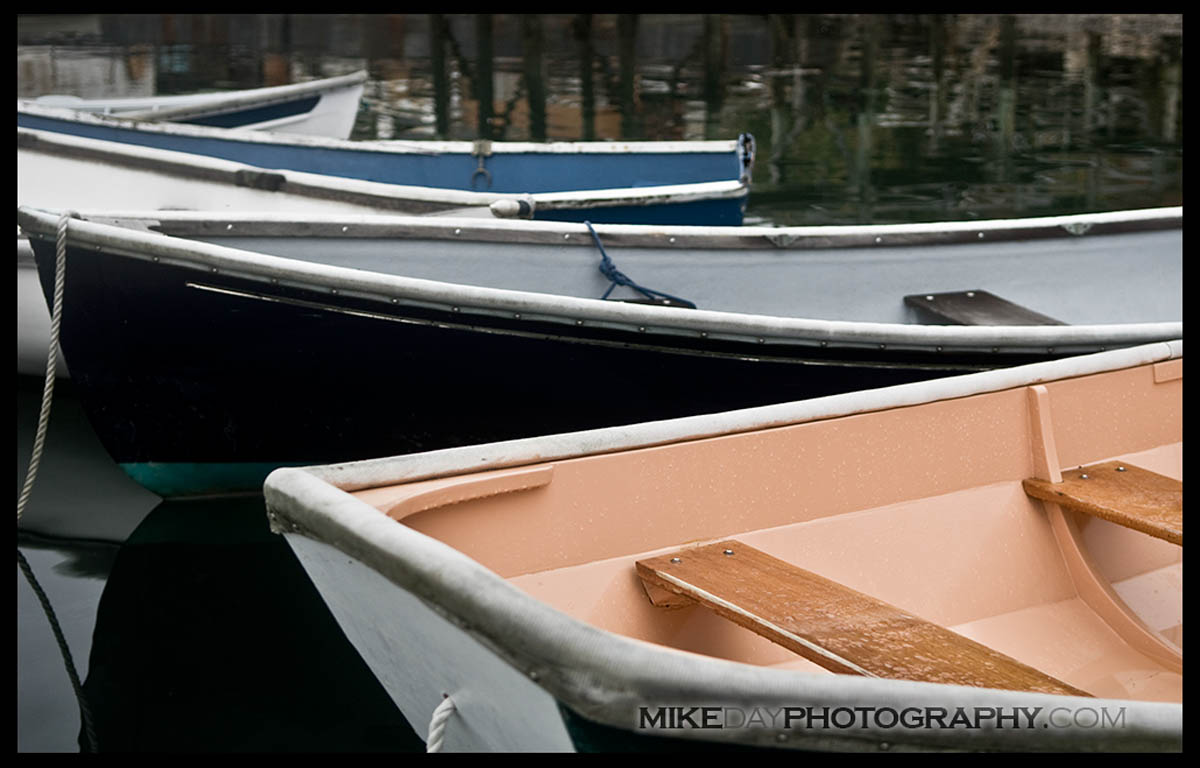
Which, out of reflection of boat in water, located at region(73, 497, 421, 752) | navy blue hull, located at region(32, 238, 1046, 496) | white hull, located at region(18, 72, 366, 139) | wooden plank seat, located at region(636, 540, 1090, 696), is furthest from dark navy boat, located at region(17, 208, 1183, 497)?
white hull, located at region(18, 72, 366, 139)

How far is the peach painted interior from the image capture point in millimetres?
2590

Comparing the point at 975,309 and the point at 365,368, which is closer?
the point at 365,368

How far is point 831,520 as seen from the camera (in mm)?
2939

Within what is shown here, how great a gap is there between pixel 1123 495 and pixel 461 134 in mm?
10085

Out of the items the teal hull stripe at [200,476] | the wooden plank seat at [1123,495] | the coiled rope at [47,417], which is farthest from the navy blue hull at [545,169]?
the wooden plank seat at [1123,495]

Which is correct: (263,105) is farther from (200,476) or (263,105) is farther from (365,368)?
(365,368)

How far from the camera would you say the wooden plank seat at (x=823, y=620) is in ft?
7.33

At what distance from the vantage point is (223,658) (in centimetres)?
371

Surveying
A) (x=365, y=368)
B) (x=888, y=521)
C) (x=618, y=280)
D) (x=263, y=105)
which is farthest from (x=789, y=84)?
(x=888, y=521)

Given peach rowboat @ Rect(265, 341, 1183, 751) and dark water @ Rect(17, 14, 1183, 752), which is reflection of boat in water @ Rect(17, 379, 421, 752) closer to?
dark water @ Rect(17, 14, 1183, 752)

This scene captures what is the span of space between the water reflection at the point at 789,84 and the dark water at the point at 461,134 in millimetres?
51

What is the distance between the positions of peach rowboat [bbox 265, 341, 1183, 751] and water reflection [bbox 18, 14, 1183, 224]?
6.24 meters

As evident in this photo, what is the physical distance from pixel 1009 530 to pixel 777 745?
158 cm
